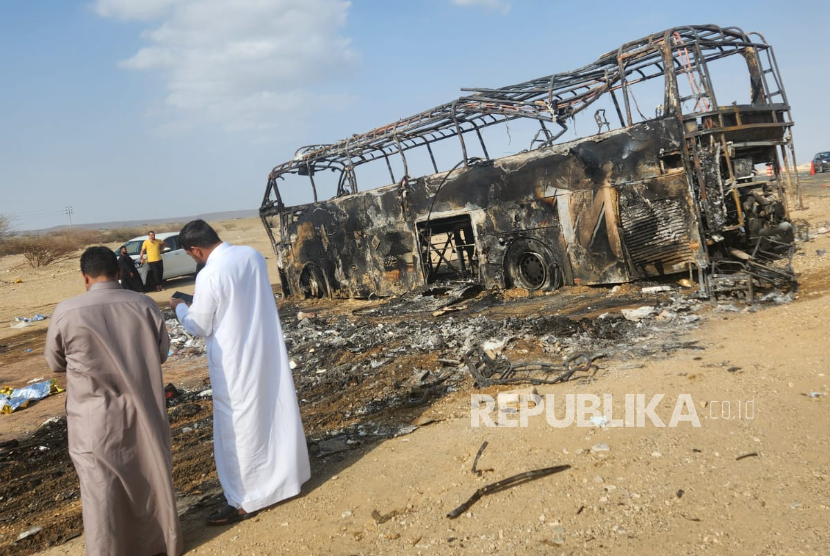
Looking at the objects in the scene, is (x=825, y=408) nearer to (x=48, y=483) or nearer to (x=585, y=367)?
(x=585, y=367)

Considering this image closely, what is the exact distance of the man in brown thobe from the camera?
2955 mm

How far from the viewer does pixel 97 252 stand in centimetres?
322

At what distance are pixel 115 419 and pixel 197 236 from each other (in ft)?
3.62

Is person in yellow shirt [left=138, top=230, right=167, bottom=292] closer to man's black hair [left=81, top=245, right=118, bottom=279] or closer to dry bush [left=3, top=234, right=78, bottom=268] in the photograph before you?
dry bush [left=3, top=234, right=78, bottom=268]

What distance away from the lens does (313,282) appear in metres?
14.1

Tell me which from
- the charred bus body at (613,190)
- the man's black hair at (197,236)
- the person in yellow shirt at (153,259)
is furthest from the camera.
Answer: the person in yellow shirt at (153,259)

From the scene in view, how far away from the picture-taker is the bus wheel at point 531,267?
31.7ft

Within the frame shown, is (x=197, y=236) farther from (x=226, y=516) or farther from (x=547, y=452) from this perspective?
(x=547, y=452)

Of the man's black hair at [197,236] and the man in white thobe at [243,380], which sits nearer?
the man in white thobe at [243,380]

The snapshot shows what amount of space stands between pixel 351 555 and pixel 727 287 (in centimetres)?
602

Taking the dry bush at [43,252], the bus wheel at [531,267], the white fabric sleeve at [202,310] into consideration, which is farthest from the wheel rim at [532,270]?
the dry bush at [43,252]

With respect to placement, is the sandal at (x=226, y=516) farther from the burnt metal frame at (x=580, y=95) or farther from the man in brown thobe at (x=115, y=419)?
the burnt metal frame at (x=580, y=95)

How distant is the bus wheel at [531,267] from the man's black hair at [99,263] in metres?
7.44

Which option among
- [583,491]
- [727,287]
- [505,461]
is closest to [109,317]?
[505,461]
